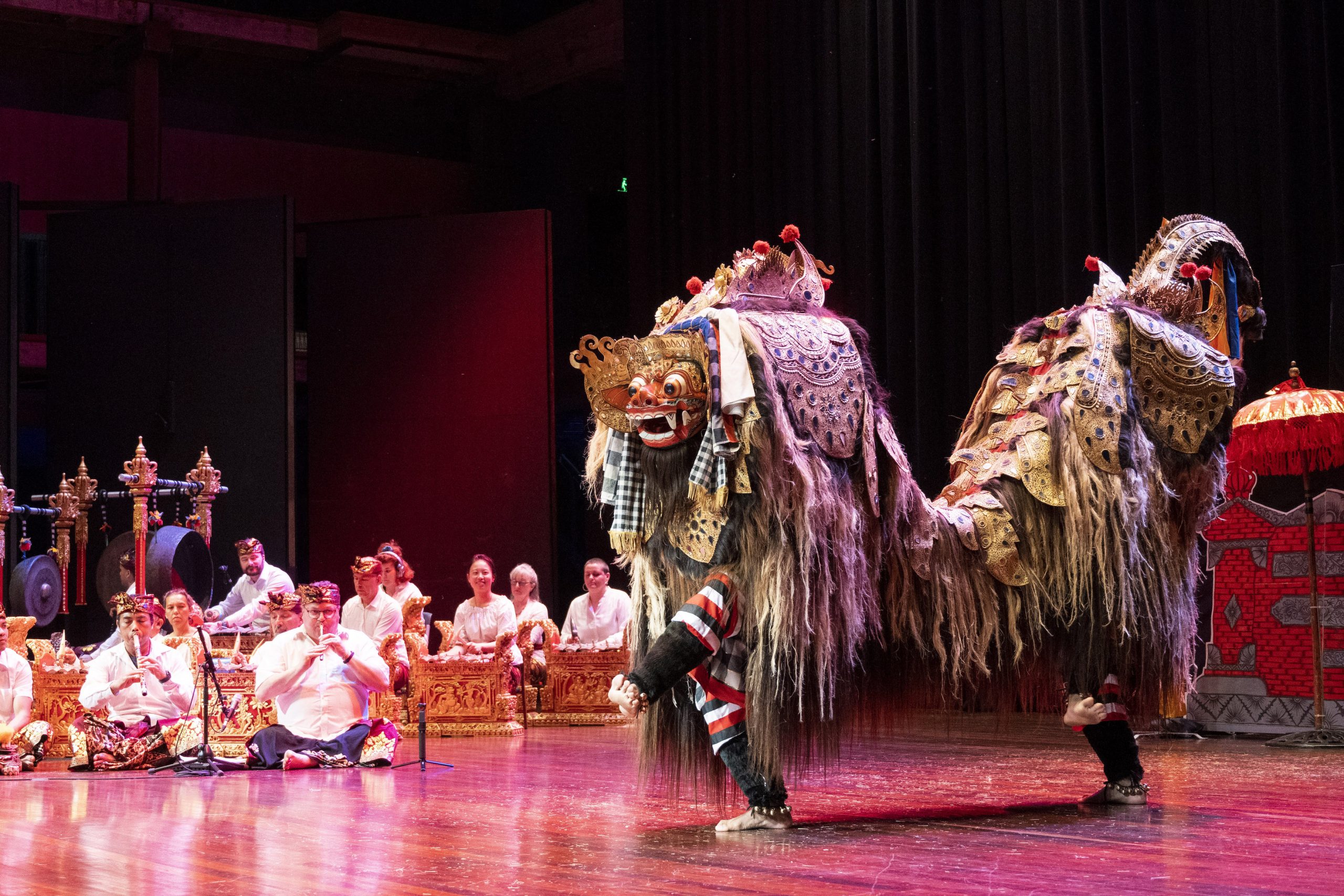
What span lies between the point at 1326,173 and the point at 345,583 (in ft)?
24.8

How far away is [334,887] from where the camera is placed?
338 centimetres

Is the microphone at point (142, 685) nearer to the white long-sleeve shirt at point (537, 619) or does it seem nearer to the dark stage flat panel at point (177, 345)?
the white long-sleeve shirt at point (537, 619)

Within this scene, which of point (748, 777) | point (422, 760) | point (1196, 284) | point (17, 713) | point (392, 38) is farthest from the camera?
point (392, 38)

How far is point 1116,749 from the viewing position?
14.8ft

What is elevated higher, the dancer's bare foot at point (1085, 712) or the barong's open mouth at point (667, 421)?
the barong's open mouth at point (667, 421)

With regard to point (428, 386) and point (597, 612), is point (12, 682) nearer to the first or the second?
point (597, 612)

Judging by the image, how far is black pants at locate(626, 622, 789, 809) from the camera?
3.90m

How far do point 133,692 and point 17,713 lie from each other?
0.60 meters

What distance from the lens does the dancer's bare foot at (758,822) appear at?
4055 millimetres

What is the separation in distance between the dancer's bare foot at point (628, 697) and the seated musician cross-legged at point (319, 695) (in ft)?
10.1

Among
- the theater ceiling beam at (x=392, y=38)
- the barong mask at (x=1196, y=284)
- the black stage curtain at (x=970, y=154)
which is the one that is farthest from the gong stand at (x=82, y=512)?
the barong mask at (x=1196, y=284)

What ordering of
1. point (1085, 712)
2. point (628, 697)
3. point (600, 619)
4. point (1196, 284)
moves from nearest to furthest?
1. point (628, 697)
2. point (1085, 712)
3. point (1196, 284)
4. point (600, 619)

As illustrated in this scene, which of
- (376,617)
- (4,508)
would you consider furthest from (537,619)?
(4,508)

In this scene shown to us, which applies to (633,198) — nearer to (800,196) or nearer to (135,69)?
(800,196)
